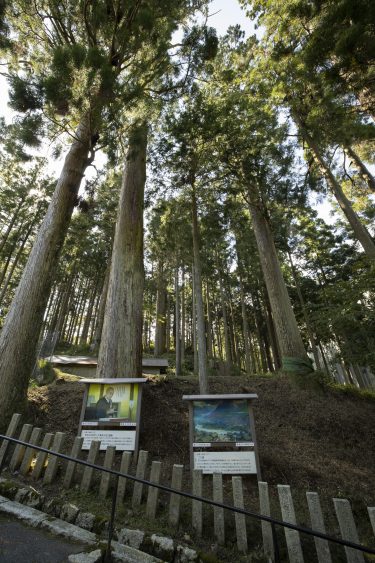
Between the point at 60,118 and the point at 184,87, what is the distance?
3736 millimetres

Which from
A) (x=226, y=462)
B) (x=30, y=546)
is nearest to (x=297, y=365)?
(x=226, y=462)

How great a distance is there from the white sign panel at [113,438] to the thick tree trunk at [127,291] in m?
1.13

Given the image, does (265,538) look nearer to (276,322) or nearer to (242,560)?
(242,560)

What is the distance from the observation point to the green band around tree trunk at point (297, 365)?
6.14 m

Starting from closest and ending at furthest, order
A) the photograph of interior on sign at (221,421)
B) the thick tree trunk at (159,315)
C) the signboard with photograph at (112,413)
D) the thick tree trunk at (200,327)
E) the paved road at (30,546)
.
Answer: the paved road at (30,546) < the photograph of interior on sign at (221,421) < the signboard with photograph at (112,413) < the thick tree trunk at (200,327) < the thick tree trunk at (159,315)

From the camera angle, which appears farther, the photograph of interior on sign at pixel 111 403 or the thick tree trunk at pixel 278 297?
the thick tree trunk at pixel 278 297

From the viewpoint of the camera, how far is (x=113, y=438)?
128 inches

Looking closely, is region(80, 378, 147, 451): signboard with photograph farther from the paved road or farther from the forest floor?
the paved road

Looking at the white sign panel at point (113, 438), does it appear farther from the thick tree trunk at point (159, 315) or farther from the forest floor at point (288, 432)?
the thick tree trunk at point (159, 315)

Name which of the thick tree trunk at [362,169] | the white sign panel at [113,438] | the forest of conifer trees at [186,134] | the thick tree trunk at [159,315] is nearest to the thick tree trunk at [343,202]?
the forest of conifer trees at [186,134]

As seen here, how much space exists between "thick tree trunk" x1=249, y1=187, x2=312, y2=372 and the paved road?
219 inches

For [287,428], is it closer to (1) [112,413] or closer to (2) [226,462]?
(2) [226,462]

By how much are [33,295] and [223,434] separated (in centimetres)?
366

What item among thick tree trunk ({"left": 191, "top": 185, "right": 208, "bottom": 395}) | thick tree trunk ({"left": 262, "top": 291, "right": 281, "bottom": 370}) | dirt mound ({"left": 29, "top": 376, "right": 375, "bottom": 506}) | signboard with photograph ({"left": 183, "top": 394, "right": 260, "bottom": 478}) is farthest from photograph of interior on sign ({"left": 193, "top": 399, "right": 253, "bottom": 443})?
thick tree trunk ({"left": 262, "top": 291, "right": 281, "bottom": 370})
